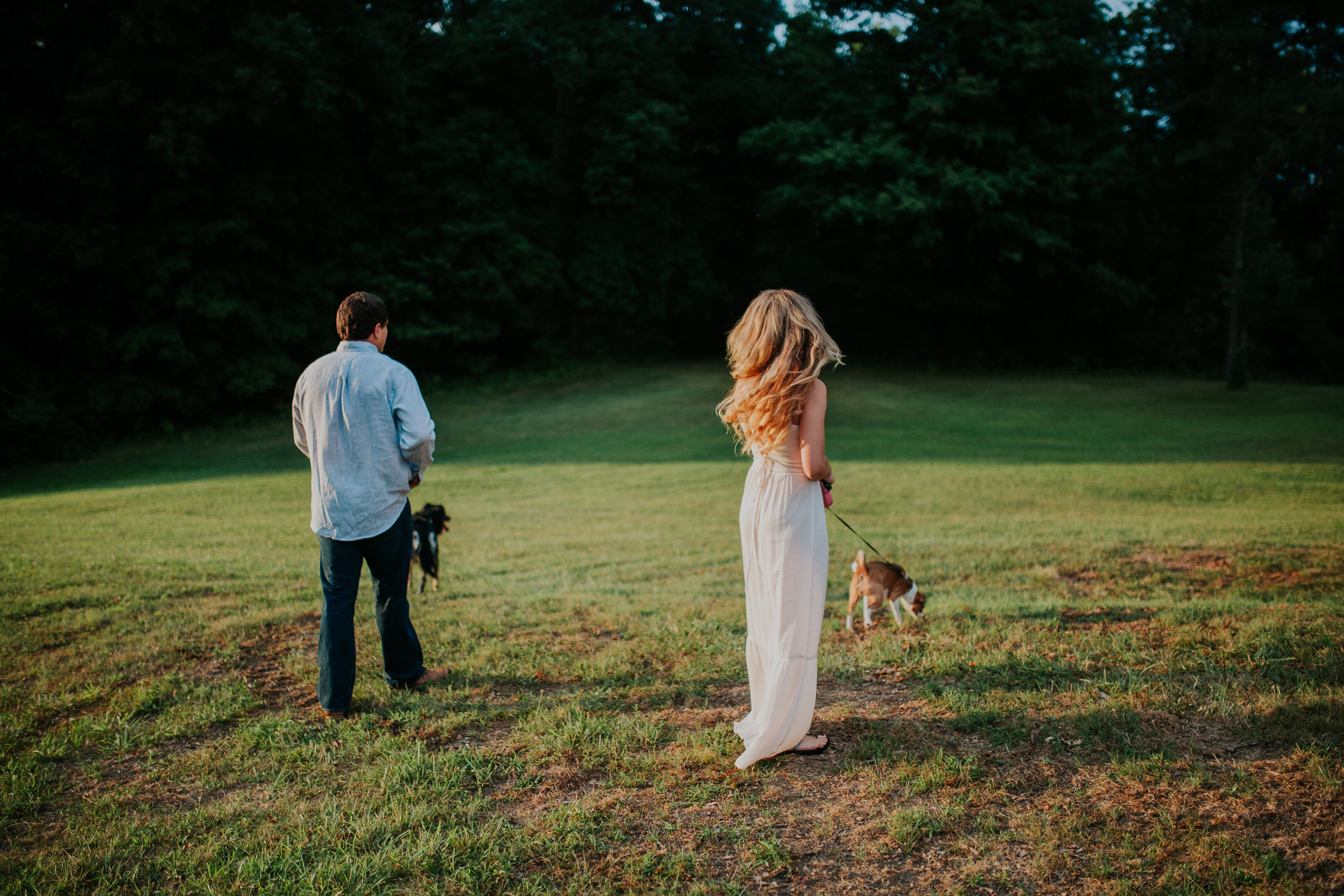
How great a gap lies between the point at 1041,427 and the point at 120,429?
22.5 m

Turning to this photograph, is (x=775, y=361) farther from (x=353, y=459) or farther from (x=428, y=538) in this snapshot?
(x=428, y=538)

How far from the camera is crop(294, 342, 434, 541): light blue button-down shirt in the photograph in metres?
4.11

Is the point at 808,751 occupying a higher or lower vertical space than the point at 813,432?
lower

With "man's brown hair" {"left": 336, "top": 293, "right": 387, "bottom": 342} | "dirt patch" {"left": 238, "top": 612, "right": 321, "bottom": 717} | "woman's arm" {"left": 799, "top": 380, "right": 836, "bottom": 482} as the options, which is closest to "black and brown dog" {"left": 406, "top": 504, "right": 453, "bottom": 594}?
"dirt patch" {"left": 238, "top": 612, "right": 321, "bottom": 717}

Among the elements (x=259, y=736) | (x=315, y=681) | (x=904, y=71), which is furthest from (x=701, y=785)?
(x=904, y=71)

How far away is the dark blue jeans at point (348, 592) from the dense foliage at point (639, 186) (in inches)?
734

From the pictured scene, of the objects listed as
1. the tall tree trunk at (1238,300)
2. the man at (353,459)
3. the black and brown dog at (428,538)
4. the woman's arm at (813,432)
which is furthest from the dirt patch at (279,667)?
the tall tree trunk at (1238,300)

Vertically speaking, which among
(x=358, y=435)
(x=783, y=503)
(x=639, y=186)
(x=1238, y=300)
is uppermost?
(x=639, y=186)

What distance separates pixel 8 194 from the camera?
19.1 m

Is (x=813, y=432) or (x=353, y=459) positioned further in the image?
(x=353, y=459)

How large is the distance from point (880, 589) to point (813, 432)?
7.60 ft

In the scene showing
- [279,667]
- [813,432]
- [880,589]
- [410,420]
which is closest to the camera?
[813,432]

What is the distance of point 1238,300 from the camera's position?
24.6 metres

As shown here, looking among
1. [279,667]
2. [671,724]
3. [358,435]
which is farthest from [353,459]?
[671,724]
